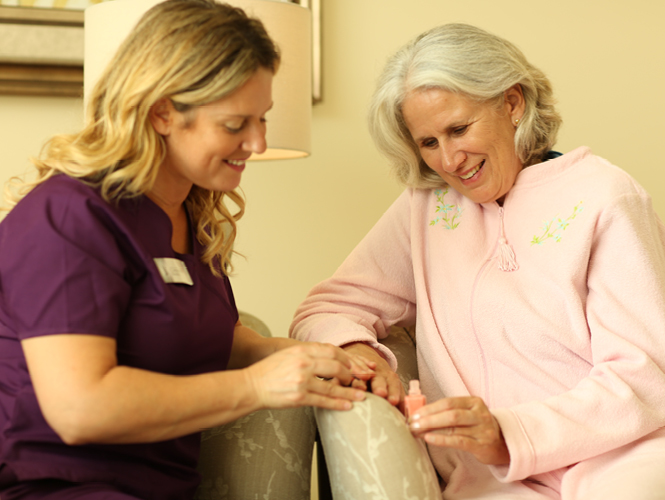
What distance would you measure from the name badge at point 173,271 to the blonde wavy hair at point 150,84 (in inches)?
5.1

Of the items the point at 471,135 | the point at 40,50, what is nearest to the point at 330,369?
the point at 471,135

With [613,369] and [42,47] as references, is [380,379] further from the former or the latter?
[42,47]

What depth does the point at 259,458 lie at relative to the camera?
4.96ft

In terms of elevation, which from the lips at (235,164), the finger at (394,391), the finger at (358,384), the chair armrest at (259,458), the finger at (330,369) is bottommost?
the chair armrest at (259,458)

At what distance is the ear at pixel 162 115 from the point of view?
3.98ft

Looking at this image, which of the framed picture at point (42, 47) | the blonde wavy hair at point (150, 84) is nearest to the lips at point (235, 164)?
the blonde wavy hair at point (150, 84)

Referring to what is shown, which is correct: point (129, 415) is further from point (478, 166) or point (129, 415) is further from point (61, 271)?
point (478, 166)

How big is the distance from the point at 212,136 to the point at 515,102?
2.63 ft

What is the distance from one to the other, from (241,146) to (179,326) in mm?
354

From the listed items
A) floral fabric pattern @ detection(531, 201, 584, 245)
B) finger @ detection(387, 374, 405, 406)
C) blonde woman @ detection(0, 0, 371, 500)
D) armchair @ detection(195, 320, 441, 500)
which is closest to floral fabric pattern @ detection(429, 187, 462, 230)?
floral fabric pattern @ detection(531, 201, 584, 245)

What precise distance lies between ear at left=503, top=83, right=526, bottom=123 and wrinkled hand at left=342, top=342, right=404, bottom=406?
651 millimetres

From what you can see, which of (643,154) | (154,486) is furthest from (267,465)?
(643,154)

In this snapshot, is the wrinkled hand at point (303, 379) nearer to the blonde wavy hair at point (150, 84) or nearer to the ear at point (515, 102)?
the blonde wavy hair at point (150, 84)

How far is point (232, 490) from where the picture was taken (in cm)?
149
